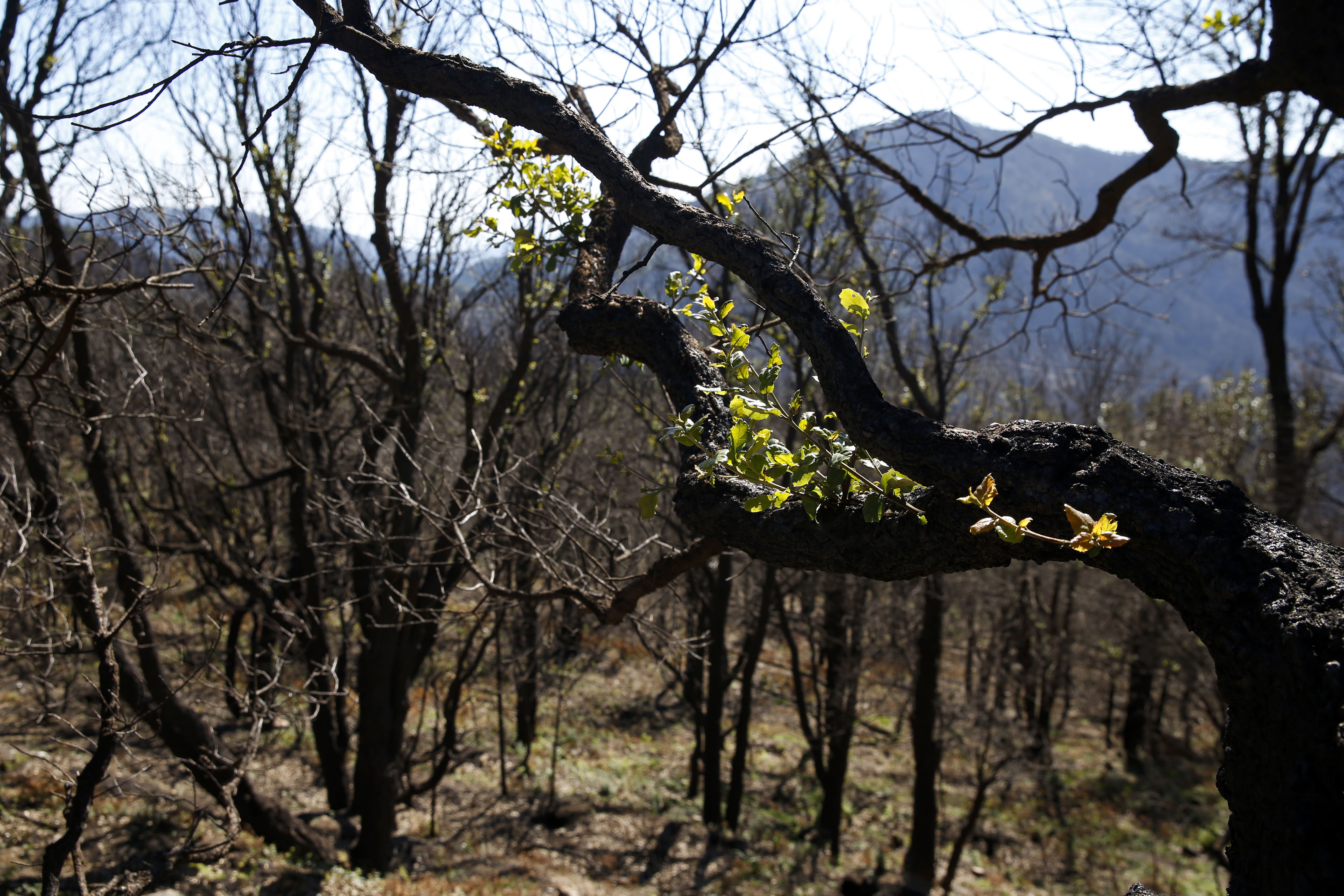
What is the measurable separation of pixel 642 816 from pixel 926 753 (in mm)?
3877

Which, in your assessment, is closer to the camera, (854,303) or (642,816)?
(854,303)

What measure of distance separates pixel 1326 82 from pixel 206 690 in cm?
1142

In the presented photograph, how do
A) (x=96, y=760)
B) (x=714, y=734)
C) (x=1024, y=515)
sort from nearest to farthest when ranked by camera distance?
(x=1024, y=515), (x=96, y=760), (x=714, y=734)

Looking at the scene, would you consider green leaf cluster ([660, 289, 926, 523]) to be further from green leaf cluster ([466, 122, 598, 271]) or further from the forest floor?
the forest floor

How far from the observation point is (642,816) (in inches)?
426

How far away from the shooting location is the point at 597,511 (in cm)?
423

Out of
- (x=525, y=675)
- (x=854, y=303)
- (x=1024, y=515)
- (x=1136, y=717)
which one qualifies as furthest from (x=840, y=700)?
(x=854, y=303)

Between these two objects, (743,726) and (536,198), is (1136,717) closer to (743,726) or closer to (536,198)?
(743,726)

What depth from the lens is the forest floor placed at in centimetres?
680

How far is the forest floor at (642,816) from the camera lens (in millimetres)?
6805

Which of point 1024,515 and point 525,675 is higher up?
point 1024,515

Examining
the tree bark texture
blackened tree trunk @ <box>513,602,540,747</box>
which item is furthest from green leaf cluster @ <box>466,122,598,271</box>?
blackened tree trunk @ <box>513,602,540,747</box>

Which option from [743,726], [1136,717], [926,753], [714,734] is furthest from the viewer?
[1136,717]

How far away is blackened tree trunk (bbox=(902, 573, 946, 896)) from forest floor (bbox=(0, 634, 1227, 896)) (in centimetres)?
60
